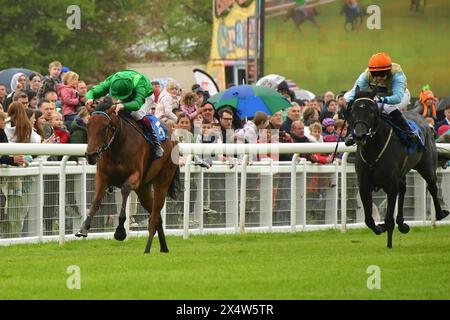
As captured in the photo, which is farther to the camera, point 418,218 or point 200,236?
point 418,218

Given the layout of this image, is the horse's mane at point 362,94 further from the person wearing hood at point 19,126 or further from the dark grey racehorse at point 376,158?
the person wearing hood at point 19,126

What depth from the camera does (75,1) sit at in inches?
1417

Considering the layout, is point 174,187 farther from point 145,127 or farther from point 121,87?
point 121,87

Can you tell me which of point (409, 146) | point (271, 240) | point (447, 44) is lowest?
point (271, 240)

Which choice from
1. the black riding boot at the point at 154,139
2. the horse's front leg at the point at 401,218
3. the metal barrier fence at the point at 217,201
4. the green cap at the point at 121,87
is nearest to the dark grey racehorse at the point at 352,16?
the metal barrier fence at the point at 217,201

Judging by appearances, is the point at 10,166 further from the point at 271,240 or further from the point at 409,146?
the point at 409,146

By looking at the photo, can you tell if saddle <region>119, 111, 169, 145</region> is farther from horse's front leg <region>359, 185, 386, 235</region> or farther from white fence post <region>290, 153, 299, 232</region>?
white fence post <region>290, 153, 299, 232</region>

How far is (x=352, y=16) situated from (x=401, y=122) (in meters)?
17.8

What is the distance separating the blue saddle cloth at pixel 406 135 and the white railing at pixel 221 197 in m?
1.79

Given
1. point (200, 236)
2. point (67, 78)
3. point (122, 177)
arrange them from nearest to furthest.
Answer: point (122, 177) < point (200, 236) < point (67, 78)

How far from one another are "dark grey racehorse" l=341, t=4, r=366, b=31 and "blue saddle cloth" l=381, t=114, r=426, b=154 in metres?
16.9
